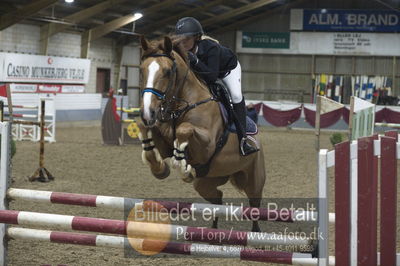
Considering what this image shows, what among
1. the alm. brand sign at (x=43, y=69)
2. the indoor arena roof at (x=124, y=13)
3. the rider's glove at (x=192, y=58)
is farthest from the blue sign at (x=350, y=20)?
the rider's glove at (x=192, y=58)

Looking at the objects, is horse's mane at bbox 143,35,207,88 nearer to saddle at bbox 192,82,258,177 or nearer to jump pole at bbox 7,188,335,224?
saddle at bbox 192,82,258,177

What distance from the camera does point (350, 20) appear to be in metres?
24.4

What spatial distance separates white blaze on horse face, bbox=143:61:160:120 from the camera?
10.4 feet

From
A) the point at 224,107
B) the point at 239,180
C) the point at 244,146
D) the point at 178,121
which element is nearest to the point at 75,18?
the point at 239,180

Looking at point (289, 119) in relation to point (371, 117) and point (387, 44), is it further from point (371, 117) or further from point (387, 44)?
point (371, 117)

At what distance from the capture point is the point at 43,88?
1800 cm

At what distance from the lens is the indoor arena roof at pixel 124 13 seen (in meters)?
16.8

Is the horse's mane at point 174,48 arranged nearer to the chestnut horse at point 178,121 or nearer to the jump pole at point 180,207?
the chestnut horse at point 178,121

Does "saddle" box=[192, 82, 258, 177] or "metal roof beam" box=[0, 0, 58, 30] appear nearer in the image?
"saddle" box=[192, 82, 258, 177]

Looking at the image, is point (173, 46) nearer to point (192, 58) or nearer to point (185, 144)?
point (192, 58)

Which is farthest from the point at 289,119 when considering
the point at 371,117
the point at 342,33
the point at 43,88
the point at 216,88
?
the point at 216,88

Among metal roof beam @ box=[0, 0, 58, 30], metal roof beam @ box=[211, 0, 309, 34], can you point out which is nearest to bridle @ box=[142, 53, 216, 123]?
metal roof beam @ box=[0, 0, 58, 30]

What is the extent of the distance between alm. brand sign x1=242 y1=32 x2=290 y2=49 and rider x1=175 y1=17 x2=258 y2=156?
70.2 feet

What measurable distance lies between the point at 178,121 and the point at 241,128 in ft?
2.00
